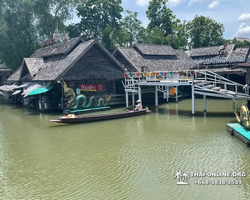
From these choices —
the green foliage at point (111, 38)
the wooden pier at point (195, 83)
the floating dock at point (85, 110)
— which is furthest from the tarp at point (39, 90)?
the green foliage at point (111, 38)

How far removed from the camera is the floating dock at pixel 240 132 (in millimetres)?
11664

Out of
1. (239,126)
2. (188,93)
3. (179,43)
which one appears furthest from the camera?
(179,43)

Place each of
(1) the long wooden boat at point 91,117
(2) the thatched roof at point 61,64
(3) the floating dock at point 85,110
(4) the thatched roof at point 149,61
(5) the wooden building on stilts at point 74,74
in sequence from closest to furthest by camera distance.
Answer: (1) the long wooden boat at point 91,117
(3) the floating dock at point 85,110
(2) the thatched roof at point 61,64
(5) the wooden building on stilts at point 74,74
(4) the thatched roof at point 149,61

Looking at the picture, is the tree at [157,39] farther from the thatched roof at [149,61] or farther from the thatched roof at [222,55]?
the thatched roof at [149,61]

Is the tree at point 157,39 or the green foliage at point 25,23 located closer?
the green foliage at point 25,23

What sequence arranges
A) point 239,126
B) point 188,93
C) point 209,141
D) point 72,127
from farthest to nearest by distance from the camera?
1. point 188,93
2. point 72,127
3. point 239,126
4. point 209,141

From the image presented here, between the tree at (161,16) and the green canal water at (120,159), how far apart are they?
39071 millimetres

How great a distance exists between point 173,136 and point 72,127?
21.3 ft

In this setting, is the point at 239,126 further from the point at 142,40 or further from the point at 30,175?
the point at 142,40

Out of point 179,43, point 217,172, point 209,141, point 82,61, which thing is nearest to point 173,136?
point 209,141

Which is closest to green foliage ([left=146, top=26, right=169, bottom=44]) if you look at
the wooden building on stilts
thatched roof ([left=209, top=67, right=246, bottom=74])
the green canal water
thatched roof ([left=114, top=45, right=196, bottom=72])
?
thatched roof ([left=114, top=45, right=196, bottom=72])

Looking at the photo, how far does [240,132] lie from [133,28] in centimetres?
4004

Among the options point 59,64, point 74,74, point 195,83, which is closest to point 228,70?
point 195,83

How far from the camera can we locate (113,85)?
87.4ft
